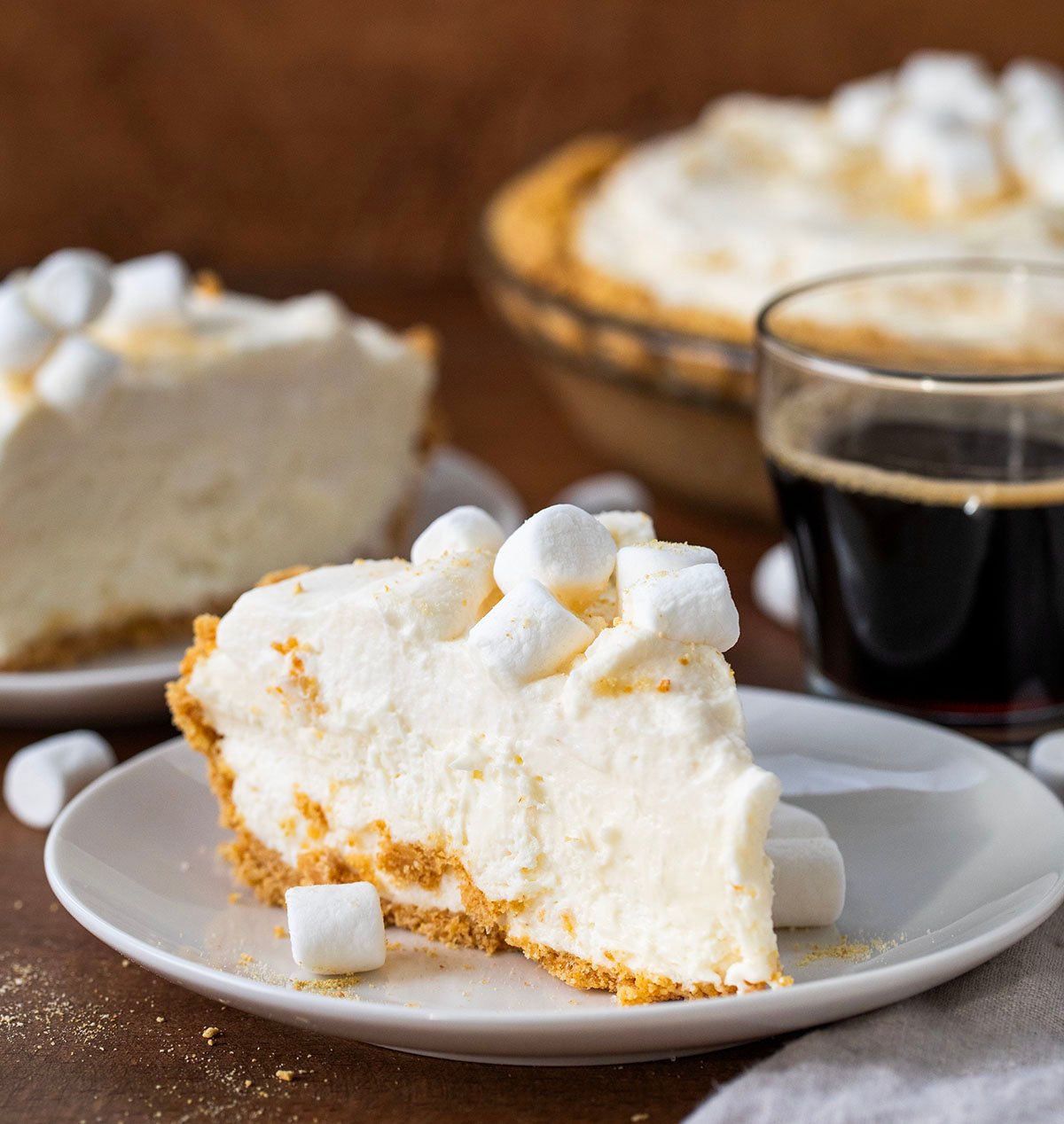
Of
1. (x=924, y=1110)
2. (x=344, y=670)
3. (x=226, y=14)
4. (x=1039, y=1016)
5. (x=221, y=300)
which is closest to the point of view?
(x=924, y=1110)

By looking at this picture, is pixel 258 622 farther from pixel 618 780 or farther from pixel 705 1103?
pixel 705 1103

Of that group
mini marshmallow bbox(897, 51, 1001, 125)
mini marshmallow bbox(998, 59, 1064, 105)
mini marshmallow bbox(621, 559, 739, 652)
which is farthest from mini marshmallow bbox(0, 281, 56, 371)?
mini marshmallow bbox(998, 59, 1064, 105)

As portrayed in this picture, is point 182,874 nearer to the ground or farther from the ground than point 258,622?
nearer to the ground

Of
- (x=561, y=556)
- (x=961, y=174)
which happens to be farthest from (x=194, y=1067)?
(x=961, y=174)

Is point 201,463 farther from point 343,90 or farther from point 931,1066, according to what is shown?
point 343,90

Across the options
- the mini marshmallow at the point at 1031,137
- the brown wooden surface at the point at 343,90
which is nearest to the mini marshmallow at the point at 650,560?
the mini marshmallow at the point at 1031,137

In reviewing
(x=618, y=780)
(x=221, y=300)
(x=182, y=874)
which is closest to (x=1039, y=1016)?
(x=618, y=780)

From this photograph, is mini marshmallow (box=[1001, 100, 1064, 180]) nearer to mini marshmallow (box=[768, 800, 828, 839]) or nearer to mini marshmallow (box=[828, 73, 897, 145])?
mini marshmallow (box=[828, 73, 897, 145])
